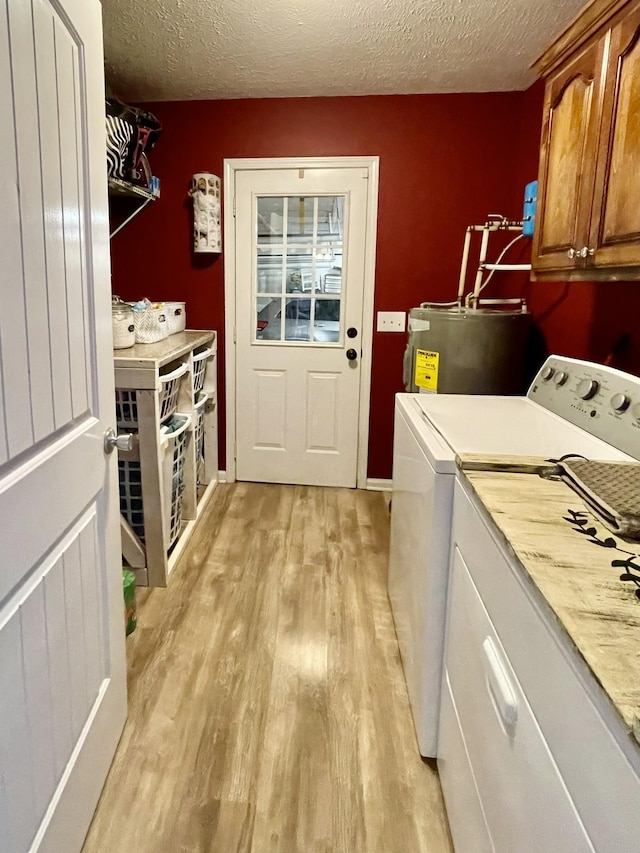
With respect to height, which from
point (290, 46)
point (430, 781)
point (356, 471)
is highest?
point (290, 46)

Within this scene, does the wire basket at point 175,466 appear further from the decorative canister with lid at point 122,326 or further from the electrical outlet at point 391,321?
the electrical outlet at point 391,321

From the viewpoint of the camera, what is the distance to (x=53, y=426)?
104cm

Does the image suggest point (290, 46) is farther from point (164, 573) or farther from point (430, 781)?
point (430, 781)

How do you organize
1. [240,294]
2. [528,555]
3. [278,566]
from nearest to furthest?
[528,555] → [278,566] → [240,294]

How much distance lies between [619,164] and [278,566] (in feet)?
6.54

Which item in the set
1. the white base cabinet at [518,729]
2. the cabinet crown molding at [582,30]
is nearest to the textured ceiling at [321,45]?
the cabinet crown molding at [582,30]

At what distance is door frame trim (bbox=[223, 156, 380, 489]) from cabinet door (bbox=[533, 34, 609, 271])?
1.45 metres

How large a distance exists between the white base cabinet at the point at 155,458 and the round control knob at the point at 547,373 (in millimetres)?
1465

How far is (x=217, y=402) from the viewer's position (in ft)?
11.6

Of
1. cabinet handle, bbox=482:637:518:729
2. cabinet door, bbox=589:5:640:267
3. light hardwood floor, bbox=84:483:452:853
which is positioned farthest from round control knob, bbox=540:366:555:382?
cabinet handle, bbox=482:637:518:729

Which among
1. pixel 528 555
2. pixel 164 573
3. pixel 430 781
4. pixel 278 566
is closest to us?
pixel 528 555

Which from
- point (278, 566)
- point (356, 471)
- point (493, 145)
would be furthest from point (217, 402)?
point (493, 145)

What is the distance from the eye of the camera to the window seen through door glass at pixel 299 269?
327 centimetres

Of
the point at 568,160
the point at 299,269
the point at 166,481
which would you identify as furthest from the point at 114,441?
the point at 299,269
